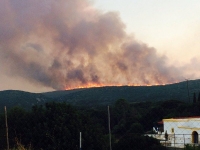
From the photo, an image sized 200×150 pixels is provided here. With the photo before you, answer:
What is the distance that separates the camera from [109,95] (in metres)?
146

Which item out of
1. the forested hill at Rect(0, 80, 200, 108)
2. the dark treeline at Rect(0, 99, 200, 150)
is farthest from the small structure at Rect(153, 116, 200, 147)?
the forested hill at Rect(0, 80, 200, 108)

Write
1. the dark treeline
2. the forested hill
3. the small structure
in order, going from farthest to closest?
the forested hill, the small structure, the dark treeline

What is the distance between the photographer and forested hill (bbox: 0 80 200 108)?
123250 millimetres

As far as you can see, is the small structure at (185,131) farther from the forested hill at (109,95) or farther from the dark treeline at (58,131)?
the forested hill at (109,95)

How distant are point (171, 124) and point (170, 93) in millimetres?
94003

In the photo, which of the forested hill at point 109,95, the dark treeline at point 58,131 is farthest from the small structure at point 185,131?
the forested hill at point 109,95

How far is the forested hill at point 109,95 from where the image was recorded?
12325cm

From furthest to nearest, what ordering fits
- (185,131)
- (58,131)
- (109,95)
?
(109,95) → (185,131) → (58,131)

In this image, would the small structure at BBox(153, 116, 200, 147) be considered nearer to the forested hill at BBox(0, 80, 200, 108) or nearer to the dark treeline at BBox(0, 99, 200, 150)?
the dark treeline at BBox(0, 99, 200, 150)

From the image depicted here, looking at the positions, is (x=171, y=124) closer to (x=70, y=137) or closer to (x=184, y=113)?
(x=184, y=113)

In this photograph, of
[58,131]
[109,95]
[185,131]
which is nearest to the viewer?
[58,131]

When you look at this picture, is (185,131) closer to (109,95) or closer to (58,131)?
(58,131)

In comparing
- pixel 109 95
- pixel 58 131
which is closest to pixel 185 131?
pixel 58 131


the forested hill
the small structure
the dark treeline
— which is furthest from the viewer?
the forested hill
